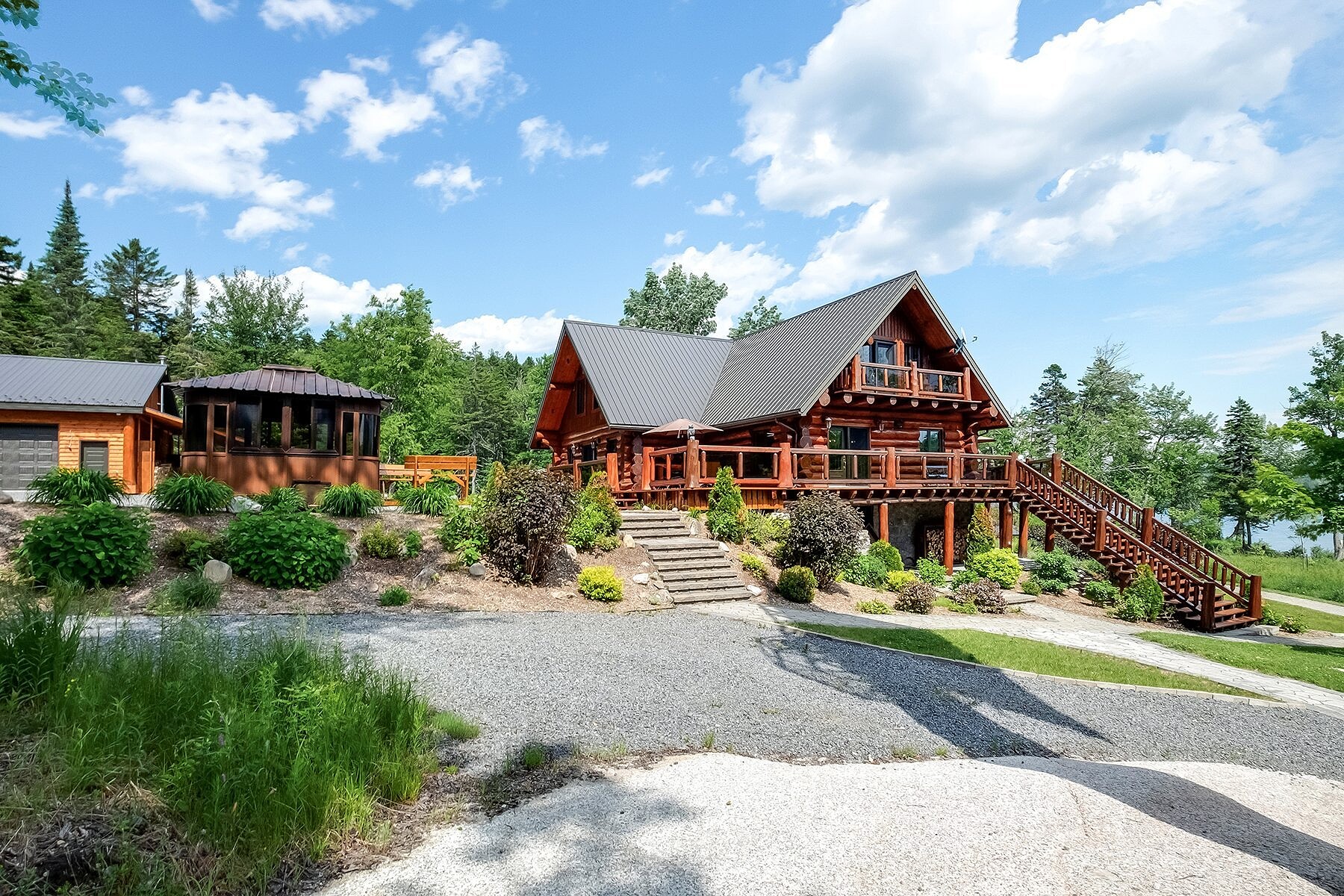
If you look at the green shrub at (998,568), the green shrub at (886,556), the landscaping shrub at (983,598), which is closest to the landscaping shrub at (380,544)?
the green shrub at (886,556)

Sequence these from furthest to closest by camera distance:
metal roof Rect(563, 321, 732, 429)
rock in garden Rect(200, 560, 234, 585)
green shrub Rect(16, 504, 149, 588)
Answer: metal roof Rect(563, 321, 732, 429)
rock in garden Rect(200, 560, 234, 585)
green shrub Rect(16, 504, 149, 588)

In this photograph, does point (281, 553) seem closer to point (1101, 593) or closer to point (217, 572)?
point (217, 572)

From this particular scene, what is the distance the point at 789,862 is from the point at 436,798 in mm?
2260

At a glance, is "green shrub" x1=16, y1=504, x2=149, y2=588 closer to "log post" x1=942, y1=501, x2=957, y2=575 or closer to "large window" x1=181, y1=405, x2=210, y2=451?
"large window" x1=181, y1=405, x2=210, y2=451

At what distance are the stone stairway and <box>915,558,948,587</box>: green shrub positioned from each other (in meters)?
5.95

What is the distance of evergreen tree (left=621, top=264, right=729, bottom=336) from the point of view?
4406 cm

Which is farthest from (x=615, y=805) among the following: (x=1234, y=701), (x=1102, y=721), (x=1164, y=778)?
(x=1234, y=701)

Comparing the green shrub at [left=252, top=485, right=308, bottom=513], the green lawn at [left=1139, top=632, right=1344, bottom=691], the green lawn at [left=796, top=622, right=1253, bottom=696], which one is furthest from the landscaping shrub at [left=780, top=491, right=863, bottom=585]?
the green shrub at [left=252, top=485, right=308, bottom=513]

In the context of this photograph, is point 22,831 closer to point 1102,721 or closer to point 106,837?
point 106,837

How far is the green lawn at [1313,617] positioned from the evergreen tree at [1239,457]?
2761 cm

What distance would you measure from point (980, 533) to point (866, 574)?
20.1 ft

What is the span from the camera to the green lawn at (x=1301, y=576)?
22.6 meters

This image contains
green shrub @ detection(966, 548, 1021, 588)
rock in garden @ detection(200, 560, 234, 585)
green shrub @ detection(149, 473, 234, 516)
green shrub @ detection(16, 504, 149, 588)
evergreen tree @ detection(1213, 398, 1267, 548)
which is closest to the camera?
green shrub @ detection(16, 504, 149, 588)

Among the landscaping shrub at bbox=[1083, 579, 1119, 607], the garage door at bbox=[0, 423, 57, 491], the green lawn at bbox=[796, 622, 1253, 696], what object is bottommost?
the landscaping shrub at bbox=[1083, 579, 1119, 607]
